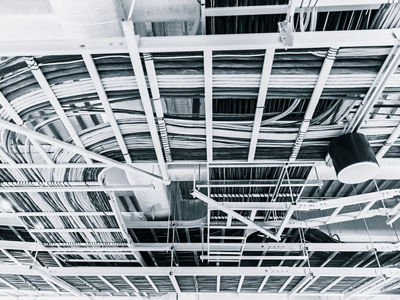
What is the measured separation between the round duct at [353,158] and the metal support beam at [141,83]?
1.33m

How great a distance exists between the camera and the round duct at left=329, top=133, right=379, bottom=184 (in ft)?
6.54

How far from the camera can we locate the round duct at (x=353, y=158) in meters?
1.99

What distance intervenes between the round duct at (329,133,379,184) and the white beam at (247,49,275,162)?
23.3 inches

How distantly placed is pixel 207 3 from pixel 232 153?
1.20 m

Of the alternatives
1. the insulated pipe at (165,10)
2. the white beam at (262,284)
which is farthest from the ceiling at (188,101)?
the white beam at (262,284)

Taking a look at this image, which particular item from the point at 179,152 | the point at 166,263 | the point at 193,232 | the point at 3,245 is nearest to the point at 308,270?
the point at 193,232

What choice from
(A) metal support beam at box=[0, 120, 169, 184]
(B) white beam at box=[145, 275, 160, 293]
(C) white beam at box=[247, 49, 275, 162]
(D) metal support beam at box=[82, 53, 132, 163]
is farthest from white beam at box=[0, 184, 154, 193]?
(B) white beam at box=[145, 275, 160, 293]

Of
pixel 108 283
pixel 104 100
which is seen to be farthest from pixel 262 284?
pixel 104 100

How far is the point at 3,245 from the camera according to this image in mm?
4422

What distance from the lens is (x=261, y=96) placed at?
1899 millimetres

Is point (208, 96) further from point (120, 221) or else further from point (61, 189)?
point (120, 221)

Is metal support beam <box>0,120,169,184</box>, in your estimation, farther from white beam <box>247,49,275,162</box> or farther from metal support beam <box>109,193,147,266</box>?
white beam <box>247,49,275,162</box>

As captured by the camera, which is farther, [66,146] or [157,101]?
[66,146]

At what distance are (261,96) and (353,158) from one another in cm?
78
